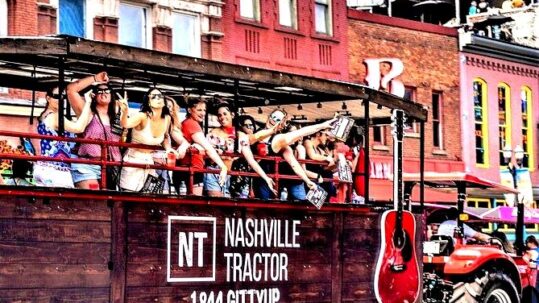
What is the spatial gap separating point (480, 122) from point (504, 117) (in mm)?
1319

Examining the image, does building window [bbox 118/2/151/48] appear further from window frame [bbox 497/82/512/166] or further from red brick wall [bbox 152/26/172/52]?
window frame [bbox 497/82/512/166]

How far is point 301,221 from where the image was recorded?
13.0 meters

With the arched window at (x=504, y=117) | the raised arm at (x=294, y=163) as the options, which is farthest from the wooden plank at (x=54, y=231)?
the arched window at (x=504, y=117)

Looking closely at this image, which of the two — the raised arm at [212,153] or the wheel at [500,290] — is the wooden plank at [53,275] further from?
the wheel at [500,290]

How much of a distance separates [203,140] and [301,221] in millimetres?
1584

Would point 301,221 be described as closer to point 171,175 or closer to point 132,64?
point 171,175

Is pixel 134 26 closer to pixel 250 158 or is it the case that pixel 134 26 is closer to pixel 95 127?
pixel 250 158

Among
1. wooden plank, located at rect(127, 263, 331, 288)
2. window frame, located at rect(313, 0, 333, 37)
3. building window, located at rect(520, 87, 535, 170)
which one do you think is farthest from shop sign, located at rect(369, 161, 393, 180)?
wooden plank, located at rect(127, 263, 331, 288)

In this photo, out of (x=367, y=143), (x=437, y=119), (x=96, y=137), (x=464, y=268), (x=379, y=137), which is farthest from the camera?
(x=437, y=119)

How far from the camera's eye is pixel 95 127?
11.4 meters

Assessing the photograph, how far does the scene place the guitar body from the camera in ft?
45.8

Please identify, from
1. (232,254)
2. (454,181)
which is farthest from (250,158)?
(454,181)

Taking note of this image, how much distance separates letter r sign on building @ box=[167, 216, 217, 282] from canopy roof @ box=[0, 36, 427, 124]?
1350mm

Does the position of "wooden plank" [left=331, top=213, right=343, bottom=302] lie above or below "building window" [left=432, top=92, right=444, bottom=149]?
below
